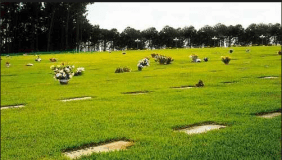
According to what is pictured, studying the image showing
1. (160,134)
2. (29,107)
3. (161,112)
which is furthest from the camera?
(29,107)

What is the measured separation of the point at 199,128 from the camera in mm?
7051

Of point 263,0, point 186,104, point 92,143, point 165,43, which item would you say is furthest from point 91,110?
point 165,43

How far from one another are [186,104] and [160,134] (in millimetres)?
3311

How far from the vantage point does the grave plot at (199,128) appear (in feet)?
22.3

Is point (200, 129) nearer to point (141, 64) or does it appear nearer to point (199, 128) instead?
point (199, 128)

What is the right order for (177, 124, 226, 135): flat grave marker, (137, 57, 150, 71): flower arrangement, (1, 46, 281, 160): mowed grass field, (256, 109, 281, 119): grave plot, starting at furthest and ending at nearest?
1. (137, 57, 150, 71): flower arrangement
2. (256, 109, 281, 119): grave plot
3. (177, 124, 226, 135): flat grave marker
4. (1, 46, 281, 160): mowed grass field

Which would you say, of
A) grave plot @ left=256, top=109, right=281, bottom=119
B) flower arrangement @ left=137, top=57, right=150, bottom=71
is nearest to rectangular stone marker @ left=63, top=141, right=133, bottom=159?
grave plot @ left=256, top=109, right=281, bottom=119

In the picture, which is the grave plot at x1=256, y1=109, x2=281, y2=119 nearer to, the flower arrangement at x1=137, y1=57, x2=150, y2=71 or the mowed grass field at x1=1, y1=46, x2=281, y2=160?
the mowed grass field at x1=1, y1=46, x2=281, y2=160

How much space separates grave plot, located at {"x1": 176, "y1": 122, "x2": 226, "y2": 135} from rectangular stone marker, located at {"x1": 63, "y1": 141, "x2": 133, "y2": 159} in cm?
135

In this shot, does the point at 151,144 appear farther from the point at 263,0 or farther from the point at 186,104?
the point at 186,104

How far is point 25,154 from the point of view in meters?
5.75

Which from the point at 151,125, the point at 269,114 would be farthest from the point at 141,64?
the point at 151,125

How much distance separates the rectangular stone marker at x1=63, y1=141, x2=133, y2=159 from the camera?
222 inches

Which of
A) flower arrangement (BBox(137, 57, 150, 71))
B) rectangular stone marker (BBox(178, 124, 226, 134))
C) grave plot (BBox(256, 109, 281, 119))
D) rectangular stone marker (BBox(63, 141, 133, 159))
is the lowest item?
rectangular stone marker (BBox(63, 141, 133, 159))
